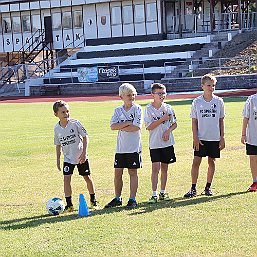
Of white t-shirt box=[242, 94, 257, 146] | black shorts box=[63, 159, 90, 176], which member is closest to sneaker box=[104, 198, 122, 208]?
black shorts box=[63, 159, 90, 176]

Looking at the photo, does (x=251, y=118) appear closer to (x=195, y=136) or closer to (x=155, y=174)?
(x=195, y=136)

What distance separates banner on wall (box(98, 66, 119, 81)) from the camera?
49750 millimetres

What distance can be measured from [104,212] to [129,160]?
0.88m

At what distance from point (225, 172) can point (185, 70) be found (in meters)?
36.0

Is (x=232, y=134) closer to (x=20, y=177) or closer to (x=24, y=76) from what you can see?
(x=20, y=177)

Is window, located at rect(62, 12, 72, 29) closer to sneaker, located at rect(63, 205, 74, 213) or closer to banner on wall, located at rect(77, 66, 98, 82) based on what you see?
banner on wall, located at rect(77, 66, 98, 82)

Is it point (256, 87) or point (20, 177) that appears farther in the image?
point (256, 87)

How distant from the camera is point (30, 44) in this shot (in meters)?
67.6

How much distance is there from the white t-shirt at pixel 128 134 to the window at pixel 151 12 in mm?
51905

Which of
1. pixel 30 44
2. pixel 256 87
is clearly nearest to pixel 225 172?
pixel 256 87

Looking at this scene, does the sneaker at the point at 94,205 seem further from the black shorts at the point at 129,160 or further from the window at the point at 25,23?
the window at the point at 25,23

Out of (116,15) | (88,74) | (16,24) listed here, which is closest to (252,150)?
(88,74)

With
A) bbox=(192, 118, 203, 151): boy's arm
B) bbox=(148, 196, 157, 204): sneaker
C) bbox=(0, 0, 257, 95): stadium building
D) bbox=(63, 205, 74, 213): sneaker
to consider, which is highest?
bbox=(0, 0, 257, 95): stadium building

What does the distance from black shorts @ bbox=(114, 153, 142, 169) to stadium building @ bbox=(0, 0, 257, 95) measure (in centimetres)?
4236
